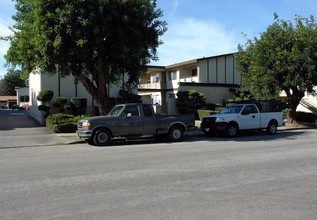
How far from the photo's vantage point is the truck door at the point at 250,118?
14837mm

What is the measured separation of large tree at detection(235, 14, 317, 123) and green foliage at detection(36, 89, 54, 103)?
49.3 feet

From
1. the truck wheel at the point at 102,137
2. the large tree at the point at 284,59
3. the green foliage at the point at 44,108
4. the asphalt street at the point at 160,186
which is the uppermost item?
the large tree at the point at 284,59

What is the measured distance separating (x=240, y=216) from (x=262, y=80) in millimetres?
16061

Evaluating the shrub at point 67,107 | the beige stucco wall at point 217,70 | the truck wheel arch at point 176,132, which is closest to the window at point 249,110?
the truck wheel arch at point 176,132

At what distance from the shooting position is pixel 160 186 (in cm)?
568

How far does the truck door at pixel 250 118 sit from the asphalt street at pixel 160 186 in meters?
5.60

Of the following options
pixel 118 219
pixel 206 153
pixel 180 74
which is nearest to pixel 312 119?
pixel 180 74

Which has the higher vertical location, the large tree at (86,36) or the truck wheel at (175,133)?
the large tree at (86,36)

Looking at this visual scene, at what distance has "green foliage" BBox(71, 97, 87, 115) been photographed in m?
21.1

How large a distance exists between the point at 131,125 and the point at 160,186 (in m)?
6.71

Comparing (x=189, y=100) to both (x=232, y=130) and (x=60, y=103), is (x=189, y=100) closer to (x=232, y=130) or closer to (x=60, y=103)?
(x=232, y=130)

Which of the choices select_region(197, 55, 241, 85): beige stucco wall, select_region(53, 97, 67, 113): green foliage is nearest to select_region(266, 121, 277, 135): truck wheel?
select_region(197, 55, 241, 85): beige stucco wall

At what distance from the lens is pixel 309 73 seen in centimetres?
1697

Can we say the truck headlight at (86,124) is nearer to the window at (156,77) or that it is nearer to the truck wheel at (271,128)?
the truck wheel at (271,128)
